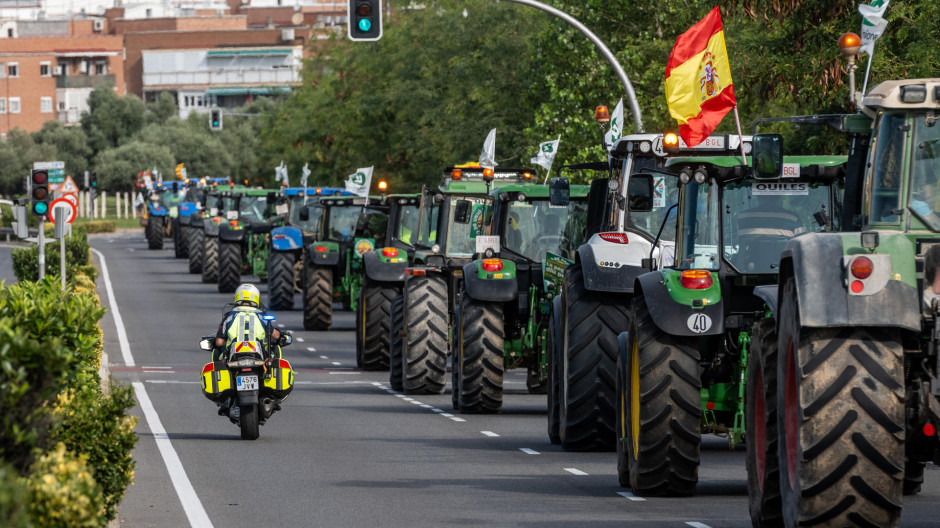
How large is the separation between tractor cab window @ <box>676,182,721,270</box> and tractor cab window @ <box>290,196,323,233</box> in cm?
2663

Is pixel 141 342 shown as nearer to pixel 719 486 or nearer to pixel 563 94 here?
pixel 563 94

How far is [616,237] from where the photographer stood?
47.5ft

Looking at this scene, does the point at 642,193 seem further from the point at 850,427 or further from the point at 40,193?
the point at 40,193

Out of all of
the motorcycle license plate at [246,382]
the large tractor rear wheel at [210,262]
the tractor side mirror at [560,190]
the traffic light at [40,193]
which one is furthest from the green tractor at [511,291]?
the large tractor rear wheel at [210,262]

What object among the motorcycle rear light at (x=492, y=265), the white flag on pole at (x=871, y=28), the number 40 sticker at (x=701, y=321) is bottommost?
the motorcycle rear light at (x=492, y=265)

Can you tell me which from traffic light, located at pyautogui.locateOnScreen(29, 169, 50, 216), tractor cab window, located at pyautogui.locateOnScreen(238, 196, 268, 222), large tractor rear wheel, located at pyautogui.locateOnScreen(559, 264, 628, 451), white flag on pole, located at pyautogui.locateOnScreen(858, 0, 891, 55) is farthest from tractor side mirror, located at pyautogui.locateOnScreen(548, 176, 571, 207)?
tractor cab window, located at pyautogui.locateOnScreen(238, 196, 268, 222)

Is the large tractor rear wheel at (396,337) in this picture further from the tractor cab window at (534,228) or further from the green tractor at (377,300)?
the tractor cab window at (534,228)

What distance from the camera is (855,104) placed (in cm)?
929

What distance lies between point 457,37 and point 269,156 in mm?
31716

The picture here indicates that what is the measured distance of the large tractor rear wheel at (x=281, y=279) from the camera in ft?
121

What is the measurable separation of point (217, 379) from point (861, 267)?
944 cm

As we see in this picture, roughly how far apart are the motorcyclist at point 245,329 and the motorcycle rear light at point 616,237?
12.0 feet

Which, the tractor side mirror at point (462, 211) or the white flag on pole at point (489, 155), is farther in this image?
the white flag on pole at point (489, 155)

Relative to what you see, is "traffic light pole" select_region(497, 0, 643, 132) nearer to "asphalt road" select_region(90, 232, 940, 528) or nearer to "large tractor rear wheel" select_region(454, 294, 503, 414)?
"asphalt road" select_region(90, 232, 940, 528)
